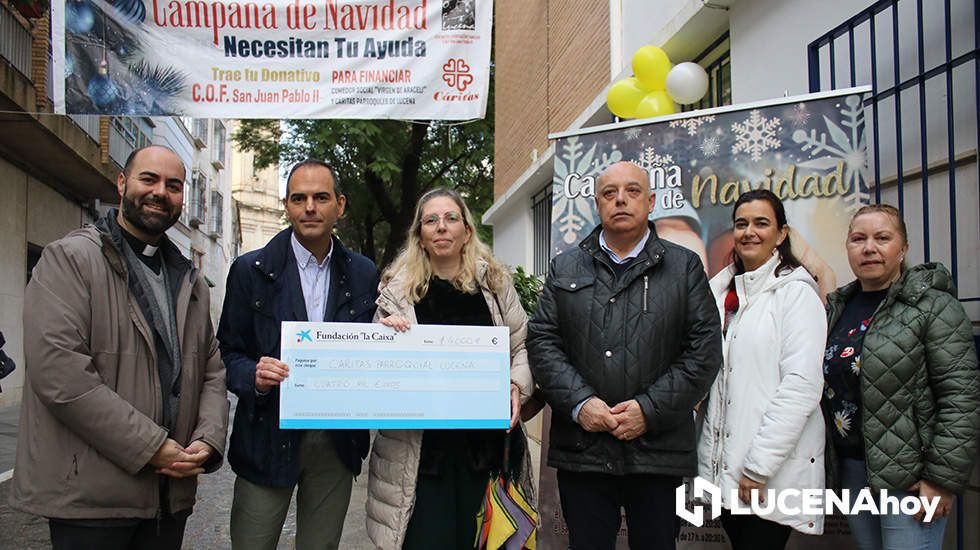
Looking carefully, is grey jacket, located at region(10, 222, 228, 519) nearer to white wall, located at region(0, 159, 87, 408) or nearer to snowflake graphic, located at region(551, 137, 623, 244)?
snowflake graphic, located at region(551, 137, 623, 244)

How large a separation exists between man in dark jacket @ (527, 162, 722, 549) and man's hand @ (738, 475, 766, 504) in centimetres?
22

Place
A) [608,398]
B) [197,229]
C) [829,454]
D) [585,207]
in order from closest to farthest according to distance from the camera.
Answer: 1. [608,398]
2. [829,454]
3. [585,207]
4. [197,229]

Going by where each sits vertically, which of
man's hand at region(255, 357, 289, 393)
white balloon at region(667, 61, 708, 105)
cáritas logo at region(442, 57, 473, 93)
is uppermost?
white balloon at region(667, 61, 708, 105)

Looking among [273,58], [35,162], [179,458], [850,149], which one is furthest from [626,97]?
[35,162]

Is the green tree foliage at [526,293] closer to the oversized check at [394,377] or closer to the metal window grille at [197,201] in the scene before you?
the oversized check at [394,377]

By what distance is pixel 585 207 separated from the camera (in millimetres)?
4742

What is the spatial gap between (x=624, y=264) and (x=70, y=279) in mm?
2112

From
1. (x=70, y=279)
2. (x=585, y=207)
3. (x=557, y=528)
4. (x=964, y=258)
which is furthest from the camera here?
(x=585, y=207)

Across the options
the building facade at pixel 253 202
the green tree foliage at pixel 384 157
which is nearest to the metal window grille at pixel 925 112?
the green tree foliage at pixel 384 157

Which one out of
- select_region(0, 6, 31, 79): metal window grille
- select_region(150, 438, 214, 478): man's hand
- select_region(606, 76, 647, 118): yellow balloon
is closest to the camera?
select_region(150, 438, 214, 478): man's hand

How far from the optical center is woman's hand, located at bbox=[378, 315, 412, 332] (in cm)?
305

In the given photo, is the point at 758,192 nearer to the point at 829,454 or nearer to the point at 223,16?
the point at 829,454

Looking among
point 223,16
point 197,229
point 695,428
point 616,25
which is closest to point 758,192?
point 695,428

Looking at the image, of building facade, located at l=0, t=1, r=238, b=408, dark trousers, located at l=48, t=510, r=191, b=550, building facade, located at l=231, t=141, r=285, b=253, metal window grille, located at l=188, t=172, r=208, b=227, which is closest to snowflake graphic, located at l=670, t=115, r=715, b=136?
dark trousers, located at l=48, t=510, r=191, b=550
